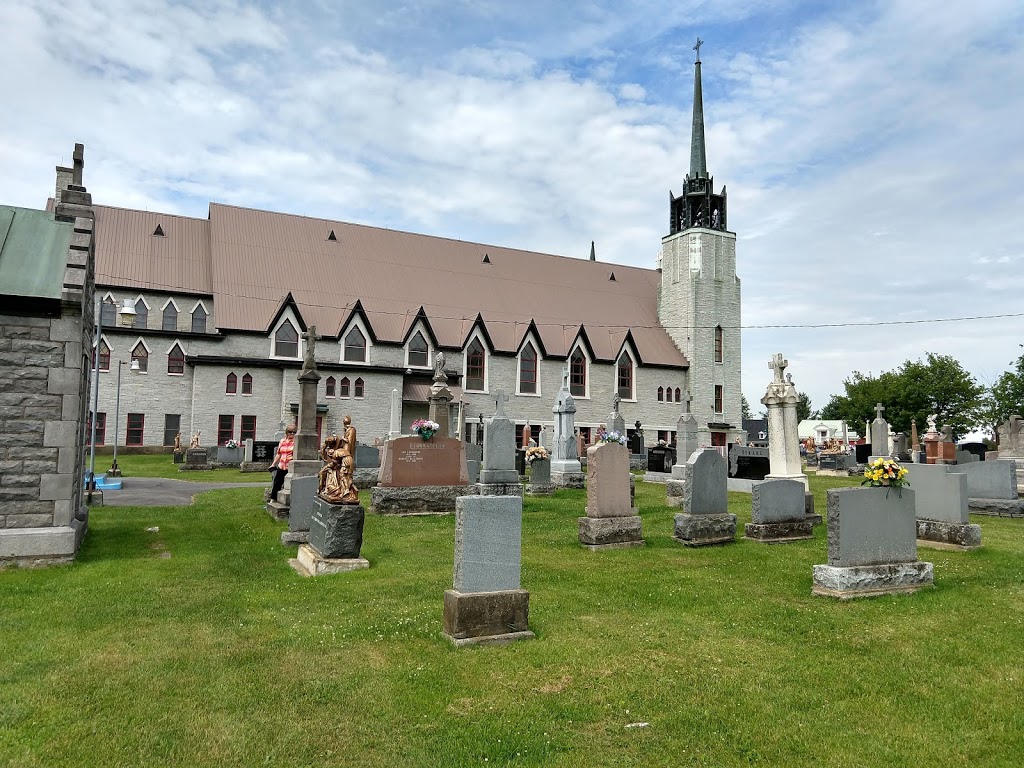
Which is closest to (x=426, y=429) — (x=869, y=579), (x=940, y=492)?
(x=869, y=579)

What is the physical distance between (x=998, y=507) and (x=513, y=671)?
14.6 meters

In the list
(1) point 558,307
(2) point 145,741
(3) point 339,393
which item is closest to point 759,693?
(2) point 145,741

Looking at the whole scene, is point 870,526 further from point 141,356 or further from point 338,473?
point 141,356

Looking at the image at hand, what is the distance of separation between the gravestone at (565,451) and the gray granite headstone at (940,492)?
11.5 m

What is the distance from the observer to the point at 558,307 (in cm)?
4550

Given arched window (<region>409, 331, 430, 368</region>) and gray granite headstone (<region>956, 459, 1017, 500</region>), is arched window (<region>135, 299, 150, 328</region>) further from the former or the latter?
gray granite headstone (<region>956, 459, 1017, 500</region>)

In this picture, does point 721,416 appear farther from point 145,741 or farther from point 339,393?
point 145,741

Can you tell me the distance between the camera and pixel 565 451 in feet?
73.4

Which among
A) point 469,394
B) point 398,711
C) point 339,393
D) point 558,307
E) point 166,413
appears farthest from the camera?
point 558,307

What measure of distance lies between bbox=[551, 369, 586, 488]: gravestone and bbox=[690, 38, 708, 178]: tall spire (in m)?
31.7

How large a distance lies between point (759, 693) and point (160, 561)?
27.5 ft

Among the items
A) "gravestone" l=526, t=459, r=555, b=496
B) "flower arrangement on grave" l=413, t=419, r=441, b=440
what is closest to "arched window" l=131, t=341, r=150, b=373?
"gravestone" l=526, t=459, r=555, b=496

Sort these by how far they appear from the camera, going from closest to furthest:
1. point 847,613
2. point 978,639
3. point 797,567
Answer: point 978,639 → point 847,613 → point 797,567

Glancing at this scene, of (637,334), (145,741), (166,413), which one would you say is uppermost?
(637,334)
